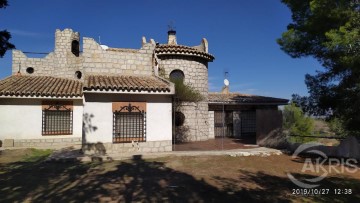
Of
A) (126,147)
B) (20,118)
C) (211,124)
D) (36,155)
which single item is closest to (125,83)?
(126,147)

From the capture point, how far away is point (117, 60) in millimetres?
14047

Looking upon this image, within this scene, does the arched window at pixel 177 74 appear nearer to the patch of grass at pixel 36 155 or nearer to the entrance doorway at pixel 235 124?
the entrance doorway at pixel 235 124

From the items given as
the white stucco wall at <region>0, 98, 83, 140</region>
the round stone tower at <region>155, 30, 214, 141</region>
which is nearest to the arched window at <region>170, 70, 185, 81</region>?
the round stone tower at <region>155, 30, 214, 141</region>

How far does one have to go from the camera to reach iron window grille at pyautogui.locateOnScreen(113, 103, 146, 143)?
40.5 feet

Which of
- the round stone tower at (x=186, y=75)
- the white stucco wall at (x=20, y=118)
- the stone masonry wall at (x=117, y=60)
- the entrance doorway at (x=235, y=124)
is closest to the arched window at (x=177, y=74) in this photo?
the round stone tower at (x=186, y=75)

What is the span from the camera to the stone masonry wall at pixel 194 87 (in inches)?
704

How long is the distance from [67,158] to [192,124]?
28.7ft

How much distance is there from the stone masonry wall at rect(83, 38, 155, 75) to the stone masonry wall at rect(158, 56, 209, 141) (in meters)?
3.40

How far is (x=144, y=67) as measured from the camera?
1452 cm

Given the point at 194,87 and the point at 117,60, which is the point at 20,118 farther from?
the point at 194,87

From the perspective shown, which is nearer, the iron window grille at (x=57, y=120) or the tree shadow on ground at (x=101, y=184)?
the tree shadow on ground at (x=101, y=184)

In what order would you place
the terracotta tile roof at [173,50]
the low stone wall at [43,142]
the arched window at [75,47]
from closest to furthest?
the low stone wall at [43,142] → the terracotta tile roof at [173,50] → the arched window at [75,47]

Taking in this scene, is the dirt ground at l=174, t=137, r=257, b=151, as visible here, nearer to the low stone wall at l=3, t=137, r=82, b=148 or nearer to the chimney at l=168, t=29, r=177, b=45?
the low stone wall at l=3, t=137, r=82, b=148

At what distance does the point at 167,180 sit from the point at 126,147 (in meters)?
4.65
